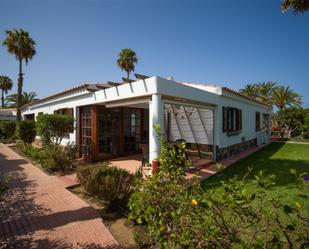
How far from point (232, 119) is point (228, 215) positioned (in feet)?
33.5

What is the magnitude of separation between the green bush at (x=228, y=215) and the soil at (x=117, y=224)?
3.95ft

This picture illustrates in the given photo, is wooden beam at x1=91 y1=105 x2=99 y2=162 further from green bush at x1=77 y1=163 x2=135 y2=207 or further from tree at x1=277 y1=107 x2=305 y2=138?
tree at x1=277 y1=107 x2=305 y2=138

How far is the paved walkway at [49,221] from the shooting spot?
3.37 meters

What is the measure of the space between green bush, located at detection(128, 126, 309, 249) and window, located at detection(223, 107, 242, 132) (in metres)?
8.53

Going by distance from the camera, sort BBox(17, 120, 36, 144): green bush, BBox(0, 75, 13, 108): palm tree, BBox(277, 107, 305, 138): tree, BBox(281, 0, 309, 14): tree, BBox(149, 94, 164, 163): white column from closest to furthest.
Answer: BBox(149, 94, 164, 163): white column, BBox(281, 0, 309, 14): tree, BBox(17, 120, 36, 144): green bush, BBox(277, 107, 305, 138): tree, BBox(0, 75, 13, 108): palm tree

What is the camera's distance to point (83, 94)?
9.80 metres

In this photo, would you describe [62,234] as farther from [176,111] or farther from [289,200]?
[176,111]

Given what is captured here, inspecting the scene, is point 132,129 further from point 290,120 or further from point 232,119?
point 290,120

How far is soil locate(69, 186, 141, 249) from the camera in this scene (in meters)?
3.44

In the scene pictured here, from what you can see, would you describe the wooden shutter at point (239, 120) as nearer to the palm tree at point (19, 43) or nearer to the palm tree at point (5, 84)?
the palm tree at point (19, 43)

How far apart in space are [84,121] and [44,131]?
205cm

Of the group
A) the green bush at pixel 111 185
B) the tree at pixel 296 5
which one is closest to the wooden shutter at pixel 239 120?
the tree at pixel 296 5

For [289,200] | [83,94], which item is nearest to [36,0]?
[83,94]

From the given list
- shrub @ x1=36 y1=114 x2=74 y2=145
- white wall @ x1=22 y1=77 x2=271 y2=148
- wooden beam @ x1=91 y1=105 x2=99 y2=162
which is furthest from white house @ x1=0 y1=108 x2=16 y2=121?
wooden beam @ x1=91 y1=105 x2=99 y2=162
